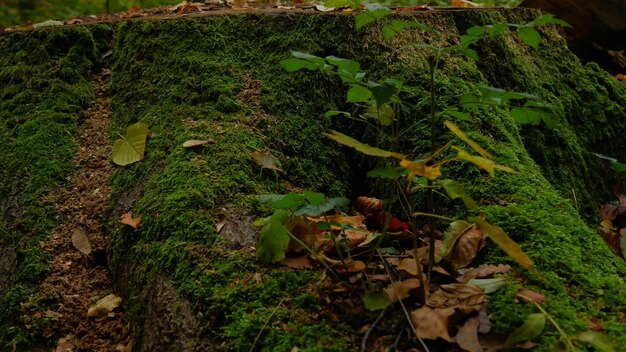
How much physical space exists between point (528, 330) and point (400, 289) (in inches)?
13.2

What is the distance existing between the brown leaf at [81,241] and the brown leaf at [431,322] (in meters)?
1.46

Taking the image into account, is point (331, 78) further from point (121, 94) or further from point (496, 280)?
point (496, 280)

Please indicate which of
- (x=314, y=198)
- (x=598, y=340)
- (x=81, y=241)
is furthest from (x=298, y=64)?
(x=81, y=241)

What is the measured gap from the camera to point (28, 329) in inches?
77.6

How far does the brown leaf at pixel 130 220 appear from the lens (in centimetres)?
212

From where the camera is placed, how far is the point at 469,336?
53.5 inches

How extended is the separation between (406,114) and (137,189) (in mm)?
1279

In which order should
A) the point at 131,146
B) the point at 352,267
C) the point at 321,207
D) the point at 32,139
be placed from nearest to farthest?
the point at 321,207
the point at 352,267
the point at 131,146
the point at 32,139

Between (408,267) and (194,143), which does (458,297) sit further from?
(194,143)

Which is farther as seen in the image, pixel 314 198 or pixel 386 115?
pixel 386 115

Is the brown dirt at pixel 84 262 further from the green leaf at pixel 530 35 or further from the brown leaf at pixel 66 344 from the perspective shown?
the green leaf at pixel 530 35

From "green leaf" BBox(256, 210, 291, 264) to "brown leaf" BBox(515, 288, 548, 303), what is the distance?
683 mm

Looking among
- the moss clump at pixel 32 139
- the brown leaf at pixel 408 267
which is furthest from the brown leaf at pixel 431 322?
the moss clump at pixel 32 139

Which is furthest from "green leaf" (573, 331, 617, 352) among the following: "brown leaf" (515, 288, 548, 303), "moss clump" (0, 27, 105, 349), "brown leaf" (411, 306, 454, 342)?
"moss clump" (0, 27, 105, 349)
